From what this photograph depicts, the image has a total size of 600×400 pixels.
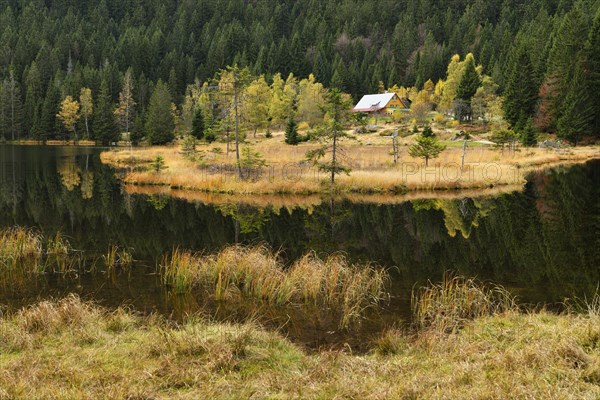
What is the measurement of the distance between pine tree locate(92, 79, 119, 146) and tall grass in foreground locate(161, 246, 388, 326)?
9348 centimetres

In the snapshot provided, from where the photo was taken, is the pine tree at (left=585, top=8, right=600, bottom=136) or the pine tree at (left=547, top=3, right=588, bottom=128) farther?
the pine tree at (left=547, top=3, right=588, bottom=128)

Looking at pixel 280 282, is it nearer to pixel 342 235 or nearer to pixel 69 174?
pixel 342 235

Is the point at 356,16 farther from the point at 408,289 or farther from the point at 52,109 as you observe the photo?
the point at 408,289

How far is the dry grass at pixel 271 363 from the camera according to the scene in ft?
21.3

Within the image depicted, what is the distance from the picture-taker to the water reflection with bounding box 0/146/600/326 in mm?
14773

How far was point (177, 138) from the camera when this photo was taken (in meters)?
90.6

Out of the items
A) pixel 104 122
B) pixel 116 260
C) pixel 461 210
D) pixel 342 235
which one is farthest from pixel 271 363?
pixel 104 122

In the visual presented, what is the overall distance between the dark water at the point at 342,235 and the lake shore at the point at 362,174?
3.68m

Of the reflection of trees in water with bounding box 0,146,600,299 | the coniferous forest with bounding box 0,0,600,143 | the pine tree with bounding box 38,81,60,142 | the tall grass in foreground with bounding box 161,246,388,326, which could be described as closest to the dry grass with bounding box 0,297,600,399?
the tall grass in foreground with bounding box 161,246,388,326

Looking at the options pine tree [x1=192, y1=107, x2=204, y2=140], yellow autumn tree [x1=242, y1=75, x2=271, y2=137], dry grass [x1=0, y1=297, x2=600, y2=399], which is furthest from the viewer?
yellow autumn tree [x1=242, y1=75, x2=271, y2=137]

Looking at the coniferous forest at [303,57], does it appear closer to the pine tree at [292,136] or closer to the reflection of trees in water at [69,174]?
the pine tree at [292,136]

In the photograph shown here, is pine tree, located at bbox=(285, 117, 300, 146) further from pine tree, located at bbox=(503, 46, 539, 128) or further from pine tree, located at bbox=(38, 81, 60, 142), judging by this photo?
pine tree, located at bbox=(38, 81, 60, 142)

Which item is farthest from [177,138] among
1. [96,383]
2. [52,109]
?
[96,383]

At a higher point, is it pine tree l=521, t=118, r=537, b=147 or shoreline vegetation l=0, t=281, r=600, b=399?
pine tree l=521, t=118, r=537, b=147
